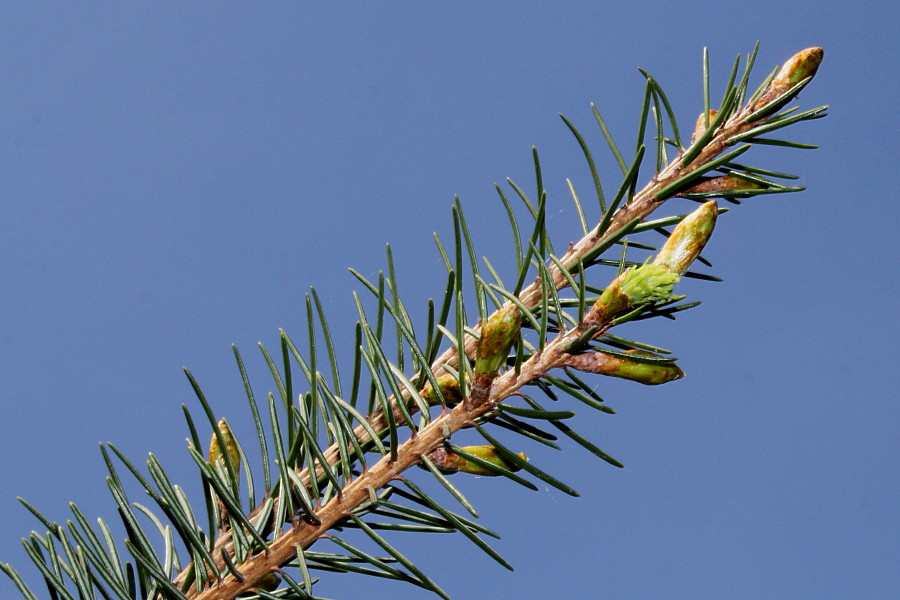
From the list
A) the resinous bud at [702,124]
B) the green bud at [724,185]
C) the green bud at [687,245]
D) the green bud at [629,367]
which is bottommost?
the green bud at [629,367]

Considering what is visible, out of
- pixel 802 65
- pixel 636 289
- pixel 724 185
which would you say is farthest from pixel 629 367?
pixel 802 65

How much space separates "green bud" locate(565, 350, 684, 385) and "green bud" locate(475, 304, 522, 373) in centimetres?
6

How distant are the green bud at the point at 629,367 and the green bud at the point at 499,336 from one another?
57mm

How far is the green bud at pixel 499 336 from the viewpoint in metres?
0.58

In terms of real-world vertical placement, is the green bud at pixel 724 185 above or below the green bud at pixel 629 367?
above

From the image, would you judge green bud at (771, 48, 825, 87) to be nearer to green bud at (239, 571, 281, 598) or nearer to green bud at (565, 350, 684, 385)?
green bud at (565, 350, 684, 385)

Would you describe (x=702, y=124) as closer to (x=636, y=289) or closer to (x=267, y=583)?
(x=636, y=289)

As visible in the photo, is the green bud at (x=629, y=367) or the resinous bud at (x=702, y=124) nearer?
the green bud at (x=629, y=367)

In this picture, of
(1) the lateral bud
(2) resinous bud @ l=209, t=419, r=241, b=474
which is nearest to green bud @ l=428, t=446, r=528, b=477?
(2) resinous bud @ l=209, t=419, r=241, b=474

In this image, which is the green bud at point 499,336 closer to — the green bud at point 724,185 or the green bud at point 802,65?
the green bud at point 724,185

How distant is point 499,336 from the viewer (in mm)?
578

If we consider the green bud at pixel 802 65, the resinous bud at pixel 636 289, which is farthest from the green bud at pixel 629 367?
the green bud at pixel 802 65

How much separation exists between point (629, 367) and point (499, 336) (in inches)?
4.2

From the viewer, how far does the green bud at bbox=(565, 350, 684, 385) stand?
0.60 m
